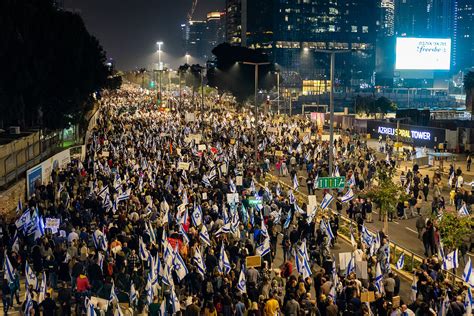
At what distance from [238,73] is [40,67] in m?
62.1

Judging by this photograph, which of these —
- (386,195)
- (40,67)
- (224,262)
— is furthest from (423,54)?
(224,262)

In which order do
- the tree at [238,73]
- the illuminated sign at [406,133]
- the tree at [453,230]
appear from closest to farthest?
1. the tree at [453,230]
2. the illuminated sign at [406,133]
3. the tree at [238,73]

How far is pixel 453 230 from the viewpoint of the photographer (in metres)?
17.8

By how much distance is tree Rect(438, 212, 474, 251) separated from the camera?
17.8 metres

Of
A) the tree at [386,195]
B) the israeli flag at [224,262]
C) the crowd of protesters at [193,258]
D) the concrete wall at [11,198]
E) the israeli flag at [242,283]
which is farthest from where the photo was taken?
the concrete wall at [11,198]

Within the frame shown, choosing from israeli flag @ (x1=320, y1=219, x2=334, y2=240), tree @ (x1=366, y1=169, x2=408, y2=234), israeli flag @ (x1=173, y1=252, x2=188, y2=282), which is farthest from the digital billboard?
israeli flag @ (x1=173, y1=252, x2=188, y2=282)

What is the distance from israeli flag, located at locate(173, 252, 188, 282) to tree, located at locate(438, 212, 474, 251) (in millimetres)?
7489

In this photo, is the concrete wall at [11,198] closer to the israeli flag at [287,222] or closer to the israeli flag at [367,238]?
the israeli flag at [287,222]

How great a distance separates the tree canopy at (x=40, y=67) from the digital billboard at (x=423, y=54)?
5330 cm

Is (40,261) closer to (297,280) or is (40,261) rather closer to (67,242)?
(67,242)

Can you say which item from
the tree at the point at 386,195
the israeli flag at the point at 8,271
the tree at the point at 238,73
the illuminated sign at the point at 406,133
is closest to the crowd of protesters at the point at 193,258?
the israeli flag at the point at 8,271

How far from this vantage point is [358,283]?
14.1 meters

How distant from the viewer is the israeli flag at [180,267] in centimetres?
1505

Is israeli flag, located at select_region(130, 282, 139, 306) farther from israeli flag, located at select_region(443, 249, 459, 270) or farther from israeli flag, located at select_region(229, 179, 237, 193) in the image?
israeli flag, located at select_region(229, 179, 237, 193)
